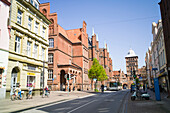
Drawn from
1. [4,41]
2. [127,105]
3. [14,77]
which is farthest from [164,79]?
[4,41]

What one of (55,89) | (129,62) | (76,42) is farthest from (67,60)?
(129,62)

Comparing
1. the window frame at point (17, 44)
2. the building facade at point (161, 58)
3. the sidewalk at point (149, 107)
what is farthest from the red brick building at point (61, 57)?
the sidewalk at point (149, 107)

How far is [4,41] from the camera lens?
53.8 ft

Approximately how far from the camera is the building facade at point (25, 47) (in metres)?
17.8

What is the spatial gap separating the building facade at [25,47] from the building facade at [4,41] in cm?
64

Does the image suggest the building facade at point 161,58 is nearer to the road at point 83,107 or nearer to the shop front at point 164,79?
the shop front at point 164,79

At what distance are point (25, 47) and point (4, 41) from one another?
3.76m

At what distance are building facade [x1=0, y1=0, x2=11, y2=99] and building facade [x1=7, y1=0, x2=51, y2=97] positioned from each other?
64 cm

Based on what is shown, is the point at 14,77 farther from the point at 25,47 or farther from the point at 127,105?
the point at 127,105

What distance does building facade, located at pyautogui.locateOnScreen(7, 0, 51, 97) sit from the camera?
702 inches

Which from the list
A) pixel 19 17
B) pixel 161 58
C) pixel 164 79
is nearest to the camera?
pixel 19 17

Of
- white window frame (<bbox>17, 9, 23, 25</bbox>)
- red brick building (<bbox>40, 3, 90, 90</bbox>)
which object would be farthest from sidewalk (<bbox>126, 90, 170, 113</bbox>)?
red brick building (<bbox>40, 3, 90, 90</bbox>)

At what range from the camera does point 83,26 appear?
54.4 m

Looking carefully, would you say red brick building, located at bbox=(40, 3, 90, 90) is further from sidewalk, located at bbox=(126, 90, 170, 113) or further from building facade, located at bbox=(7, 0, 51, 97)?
sidewalk, located at bbox=(126, 90, 170, 113)
